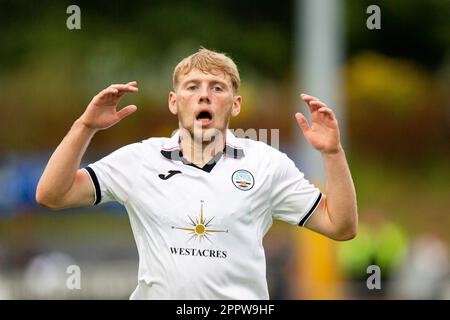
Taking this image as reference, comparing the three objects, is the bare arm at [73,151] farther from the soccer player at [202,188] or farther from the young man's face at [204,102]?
the young man's face at [204,102]

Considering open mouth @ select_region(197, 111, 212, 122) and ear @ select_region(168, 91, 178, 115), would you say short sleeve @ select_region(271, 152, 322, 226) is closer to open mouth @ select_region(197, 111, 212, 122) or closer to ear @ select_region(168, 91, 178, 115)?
open mouth @ select_region(197, 111, 212, 122)

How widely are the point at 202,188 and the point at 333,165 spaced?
669mm

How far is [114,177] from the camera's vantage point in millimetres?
5797

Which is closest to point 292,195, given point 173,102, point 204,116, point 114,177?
point 204,116

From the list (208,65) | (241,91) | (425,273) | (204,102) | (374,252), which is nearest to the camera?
(204,102)

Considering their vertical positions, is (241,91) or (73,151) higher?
(73,151)

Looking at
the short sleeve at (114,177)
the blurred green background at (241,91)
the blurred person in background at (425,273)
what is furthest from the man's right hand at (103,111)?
the blurred green background at (241,91)

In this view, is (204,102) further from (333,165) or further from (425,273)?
(425,273)

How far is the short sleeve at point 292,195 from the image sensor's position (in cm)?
585

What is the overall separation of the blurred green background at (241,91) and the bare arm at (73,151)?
11634mm

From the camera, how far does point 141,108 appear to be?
22828 millimetres
